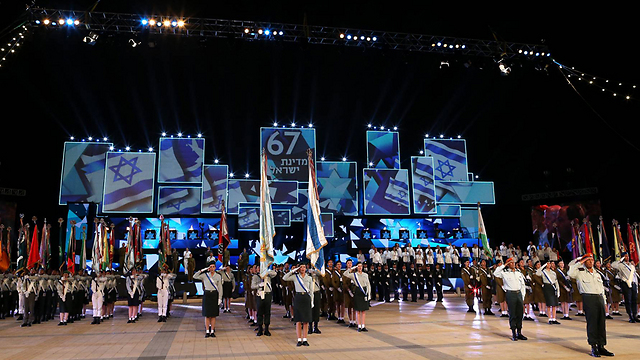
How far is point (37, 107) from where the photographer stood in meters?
24.6

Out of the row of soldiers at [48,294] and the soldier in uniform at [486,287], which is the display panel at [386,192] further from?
the row of soldiers at [48,294]

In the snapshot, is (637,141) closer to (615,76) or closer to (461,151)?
(615,76)

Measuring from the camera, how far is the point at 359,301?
1264cm

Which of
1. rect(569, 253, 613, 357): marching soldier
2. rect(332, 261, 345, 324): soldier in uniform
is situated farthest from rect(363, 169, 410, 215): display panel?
rect(569, 253, 613, 357): marching soldier

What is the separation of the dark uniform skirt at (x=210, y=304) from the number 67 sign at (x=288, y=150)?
51.2 feet

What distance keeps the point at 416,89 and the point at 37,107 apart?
22.1m

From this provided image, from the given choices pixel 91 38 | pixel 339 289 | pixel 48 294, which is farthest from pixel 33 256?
pixel 339 289

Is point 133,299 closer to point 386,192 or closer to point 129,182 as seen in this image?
point 129,182

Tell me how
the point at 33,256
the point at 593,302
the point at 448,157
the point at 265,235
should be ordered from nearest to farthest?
the point at 593,302 → the point at 265,235 → the point at 33,256 → the point at 448,157

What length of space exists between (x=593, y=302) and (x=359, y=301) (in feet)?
19.2

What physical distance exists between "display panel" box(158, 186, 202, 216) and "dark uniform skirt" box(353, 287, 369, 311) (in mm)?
16237

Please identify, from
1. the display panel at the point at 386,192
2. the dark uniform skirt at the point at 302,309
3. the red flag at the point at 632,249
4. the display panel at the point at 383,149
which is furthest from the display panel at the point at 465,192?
the dark uniform skirt at the point at 302,309

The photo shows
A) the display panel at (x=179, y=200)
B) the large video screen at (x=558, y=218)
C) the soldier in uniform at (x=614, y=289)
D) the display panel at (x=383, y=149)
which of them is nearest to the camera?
the soldier in uniform at (x=614, y=289)

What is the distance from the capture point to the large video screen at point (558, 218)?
24.6 meters
